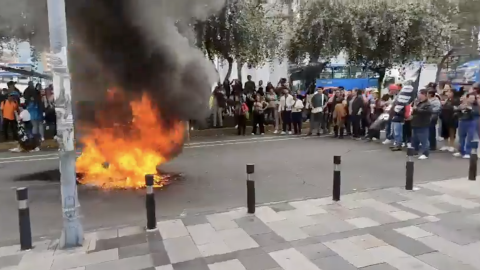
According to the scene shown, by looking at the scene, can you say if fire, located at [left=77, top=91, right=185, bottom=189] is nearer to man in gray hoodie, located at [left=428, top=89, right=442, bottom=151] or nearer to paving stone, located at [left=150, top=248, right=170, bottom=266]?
paving stone, located at [left=150, top=248, right=170, bottom=266]

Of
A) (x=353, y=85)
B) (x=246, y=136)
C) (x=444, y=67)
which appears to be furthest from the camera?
(x=353, y=85)

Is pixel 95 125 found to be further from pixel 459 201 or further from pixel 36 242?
pixel 459 201

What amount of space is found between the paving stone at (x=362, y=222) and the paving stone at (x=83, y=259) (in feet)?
10.1

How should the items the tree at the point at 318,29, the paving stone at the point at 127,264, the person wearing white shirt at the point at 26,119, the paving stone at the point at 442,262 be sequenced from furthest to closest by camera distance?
the tree at the point at 318,29 < the person wearing white shirt at the point at 26,119 < the paving stone at the point at 127,264 < the paving stone at the point at 442,262

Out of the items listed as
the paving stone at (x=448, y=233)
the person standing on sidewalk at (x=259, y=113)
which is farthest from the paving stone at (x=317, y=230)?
the person standing on sidewalk at (x=259, y=113)

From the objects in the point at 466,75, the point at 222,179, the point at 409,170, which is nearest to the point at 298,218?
the point at 409,170

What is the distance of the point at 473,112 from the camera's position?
380 inches

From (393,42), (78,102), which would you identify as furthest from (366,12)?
(78,102)

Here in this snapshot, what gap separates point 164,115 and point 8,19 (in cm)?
562

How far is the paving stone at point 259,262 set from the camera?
170 inches

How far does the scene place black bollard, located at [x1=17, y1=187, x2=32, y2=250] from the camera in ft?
15.7

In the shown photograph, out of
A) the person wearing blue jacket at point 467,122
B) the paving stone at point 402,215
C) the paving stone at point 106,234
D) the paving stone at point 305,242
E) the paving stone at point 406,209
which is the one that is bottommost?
the paving stone at point 305,242

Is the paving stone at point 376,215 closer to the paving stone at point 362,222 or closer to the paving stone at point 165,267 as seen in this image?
the paving stone at point 362,222

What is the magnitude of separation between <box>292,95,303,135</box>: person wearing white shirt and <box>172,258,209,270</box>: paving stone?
418 inches
